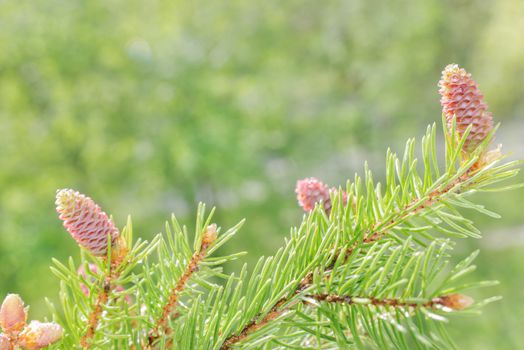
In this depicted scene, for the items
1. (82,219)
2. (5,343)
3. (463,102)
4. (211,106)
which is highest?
(211,106)

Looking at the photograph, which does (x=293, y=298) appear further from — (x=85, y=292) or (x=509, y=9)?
(x=509, y=9)

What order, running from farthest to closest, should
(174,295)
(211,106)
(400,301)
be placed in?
(211,106) → (174,295) → (400,301)

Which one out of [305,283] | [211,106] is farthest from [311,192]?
[211,106]

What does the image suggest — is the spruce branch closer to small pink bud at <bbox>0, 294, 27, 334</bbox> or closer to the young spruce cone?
the young spruce cone

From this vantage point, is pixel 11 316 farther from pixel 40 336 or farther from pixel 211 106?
pixel 211 106

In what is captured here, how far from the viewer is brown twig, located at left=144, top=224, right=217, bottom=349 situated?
530mm

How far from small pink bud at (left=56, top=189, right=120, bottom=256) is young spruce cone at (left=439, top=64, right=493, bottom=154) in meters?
0.34

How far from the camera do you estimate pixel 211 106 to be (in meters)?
5.95

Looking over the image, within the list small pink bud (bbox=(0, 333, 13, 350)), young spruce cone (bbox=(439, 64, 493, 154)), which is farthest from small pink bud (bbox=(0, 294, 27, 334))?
young spruce cone (bbox=(439, 64, 493, 154))

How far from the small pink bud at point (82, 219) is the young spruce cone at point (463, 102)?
0.34 meters

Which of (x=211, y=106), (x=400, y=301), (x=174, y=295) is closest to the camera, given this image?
(x=400, y=301)

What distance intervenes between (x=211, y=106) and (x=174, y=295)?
550cm

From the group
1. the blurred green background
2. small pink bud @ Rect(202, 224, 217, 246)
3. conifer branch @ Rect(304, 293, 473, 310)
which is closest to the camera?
conifer branch @ Rect(304, 293, 473, 310)

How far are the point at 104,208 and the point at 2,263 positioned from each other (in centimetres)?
111
